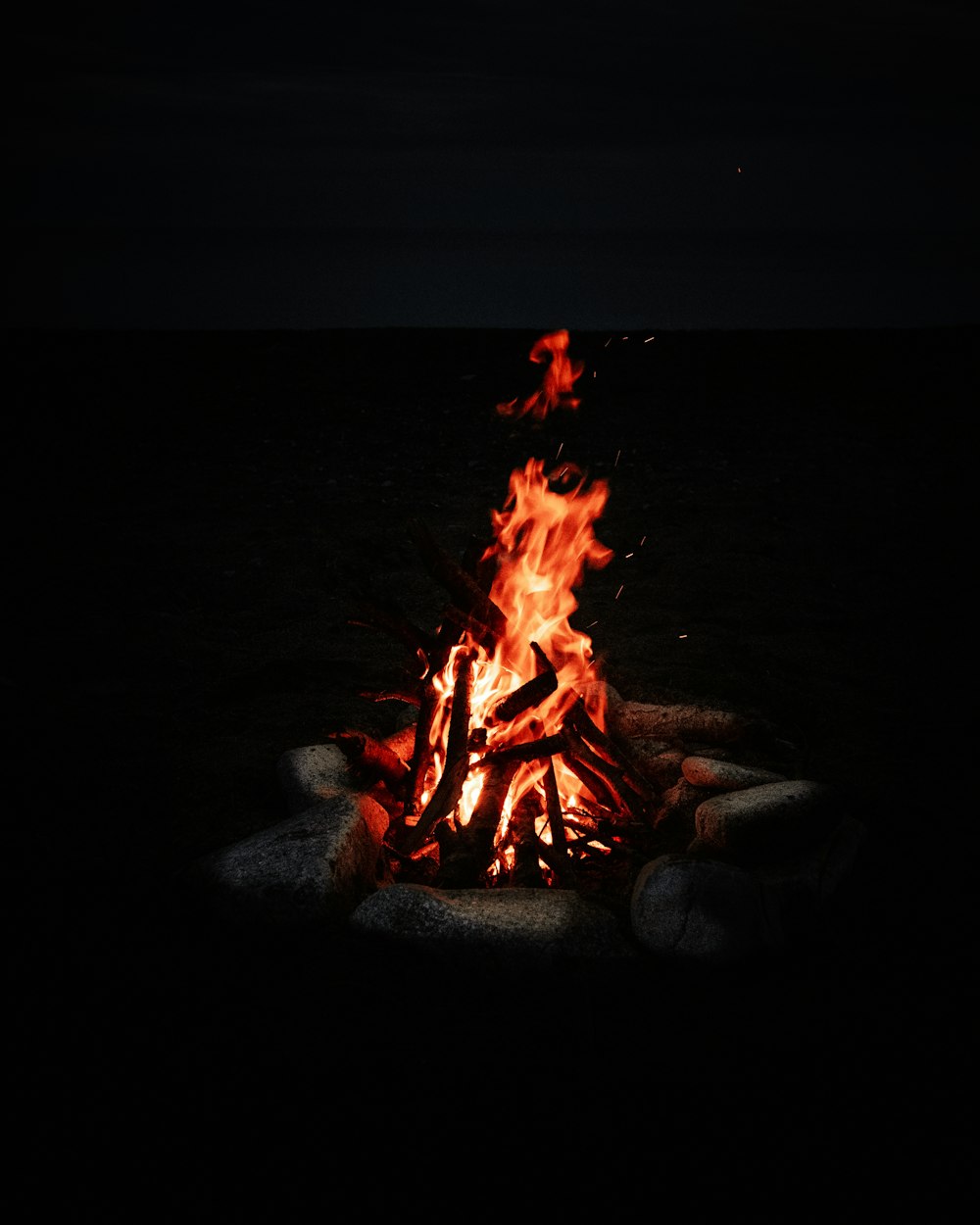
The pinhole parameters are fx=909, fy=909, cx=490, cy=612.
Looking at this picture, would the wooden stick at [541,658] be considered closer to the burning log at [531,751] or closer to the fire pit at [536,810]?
the fire pit at [536,810]

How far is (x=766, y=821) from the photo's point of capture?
3.17m

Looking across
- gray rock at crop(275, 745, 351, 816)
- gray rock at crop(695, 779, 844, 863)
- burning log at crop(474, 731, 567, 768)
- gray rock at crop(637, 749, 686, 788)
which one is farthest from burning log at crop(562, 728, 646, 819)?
gray rock at crop(275, 745, 351, 816)

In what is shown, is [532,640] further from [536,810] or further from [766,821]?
[766,821]

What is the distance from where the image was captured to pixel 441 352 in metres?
12.8

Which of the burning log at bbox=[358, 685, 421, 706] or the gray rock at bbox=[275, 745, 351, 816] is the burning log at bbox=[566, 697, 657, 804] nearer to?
the burning log at bbox=[358, 685, 421, 706]

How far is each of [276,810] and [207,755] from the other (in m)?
0.58

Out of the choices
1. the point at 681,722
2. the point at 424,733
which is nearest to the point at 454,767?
the point at 424,733

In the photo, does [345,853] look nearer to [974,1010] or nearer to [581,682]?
[581,682]

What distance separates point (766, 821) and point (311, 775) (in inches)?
71.0

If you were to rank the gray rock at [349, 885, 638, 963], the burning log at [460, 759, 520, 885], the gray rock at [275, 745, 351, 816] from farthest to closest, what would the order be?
the gray rock at [275, 745, 351, 816]
the burning log at [460, 759, 520, 885]
the gray rock at [349, 885, 638, 963]

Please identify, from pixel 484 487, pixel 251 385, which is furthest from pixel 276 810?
pixel 251 385

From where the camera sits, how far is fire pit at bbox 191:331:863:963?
2928 millimetres

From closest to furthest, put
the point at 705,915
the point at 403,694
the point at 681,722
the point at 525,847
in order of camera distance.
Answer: the point at 705,915
the point at 525,847
the point at 403,694
the point at 681,722

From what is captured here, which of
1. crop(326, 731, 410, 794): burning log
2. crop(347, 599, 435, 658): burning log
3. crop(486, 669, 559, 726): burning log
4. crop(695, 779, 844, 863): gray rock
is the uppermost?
crop(347, 599, 435, 658): burning log
